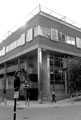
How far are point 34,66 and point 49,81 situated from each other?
479 centimetres

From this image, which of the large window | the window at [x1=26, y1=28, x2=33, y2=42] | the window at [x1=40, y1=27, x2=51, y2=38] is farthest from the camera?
the window at [x1=26, y1=28, x2=33, y2=42]

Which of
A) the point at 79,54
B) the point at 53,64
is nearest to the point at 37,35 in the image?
the point at 53,64

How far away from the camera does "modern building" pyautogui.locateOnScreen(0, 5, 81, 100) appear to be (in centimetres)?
2644

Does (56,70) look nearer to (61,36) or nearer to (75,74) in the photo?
(75,74)

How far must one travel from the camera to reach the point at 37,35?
1034 inches

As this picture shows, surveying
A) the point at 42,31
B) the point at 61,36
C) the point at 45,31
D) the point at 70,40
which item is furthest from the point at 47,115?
the point at 70,40

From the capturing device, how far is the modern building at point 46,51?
86.7 feet

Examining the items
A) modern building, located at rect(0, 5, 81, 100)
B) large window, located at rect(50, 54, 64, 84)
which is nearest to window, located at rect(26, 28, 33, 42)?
modern building, located at rect(0, 5, 81, 100)

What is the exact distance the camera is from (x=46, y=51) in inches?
1073

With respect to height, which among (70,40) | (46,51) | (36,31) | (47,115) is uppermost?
(36,31)

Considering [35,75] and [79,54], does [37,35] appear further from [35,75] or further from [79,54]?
[79,54]

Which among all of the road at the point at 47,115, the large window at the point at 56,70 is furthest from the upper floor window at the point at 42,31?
the road at the point at 47,115

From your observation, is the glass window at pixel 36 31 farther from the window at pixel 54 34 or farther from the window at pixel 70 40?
the window at pixel 70 40

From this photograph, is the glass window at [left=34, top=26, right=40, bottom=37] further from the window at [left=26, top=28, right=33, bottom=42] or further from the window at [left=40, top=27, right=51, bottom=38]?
the window at [left=26, top=28, right=33, bottom=42]
